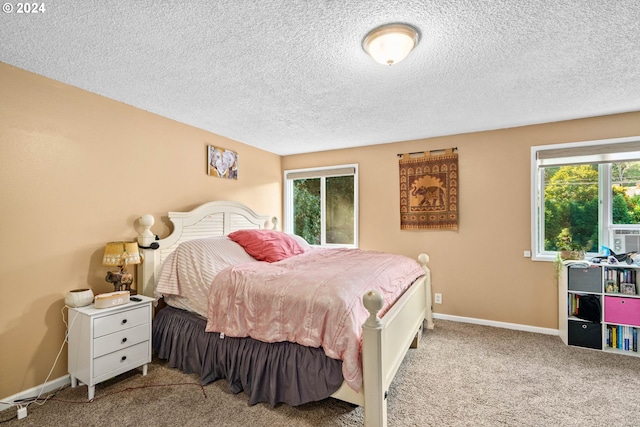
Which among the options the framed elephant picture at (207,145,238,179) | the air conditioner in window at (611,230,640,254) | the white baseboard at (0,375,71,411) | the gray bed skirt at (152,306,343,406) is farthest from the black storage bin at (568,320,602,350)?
the white baseboard at (0,375,71,411)

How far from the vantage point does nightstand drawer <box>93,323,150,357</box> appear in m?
2.11

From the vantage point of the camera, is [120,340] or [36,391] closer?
[36,391]

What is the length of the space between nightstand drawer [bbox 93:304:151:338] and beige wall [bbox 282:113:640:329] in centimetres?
309

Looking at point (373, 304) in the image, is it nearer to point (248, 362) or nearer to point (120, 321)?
point (248, 362)

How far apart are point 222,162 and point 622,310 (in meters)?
4.52

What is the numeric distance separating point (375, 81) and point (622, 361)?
3.32 meters

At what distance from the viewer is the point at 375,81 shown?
235 centimetres

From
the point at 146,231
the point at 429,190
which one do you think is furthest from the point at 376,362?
the point at 429,190

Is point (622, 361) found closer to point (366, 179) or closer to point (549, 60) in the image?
point (549, 60)

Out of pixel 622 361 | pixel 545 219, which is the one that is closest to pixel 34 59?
pixel 545 219

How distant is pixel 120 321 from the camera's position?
2.25m

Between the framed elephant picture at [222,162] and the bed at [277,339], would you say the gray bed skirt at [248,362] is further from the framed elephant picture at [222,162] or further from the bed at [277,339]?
the framed elephant picture at [222,162]

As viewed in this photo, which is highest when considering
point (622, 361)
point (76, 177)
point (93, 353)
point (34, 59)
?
point (34, 59)

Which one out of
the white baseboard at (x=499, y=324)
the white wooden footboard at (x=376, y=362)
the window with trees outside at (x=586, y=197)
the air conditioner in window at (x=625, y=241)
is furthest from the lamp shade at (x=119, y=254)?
the air conditioner in window at (x=625, y=241)
